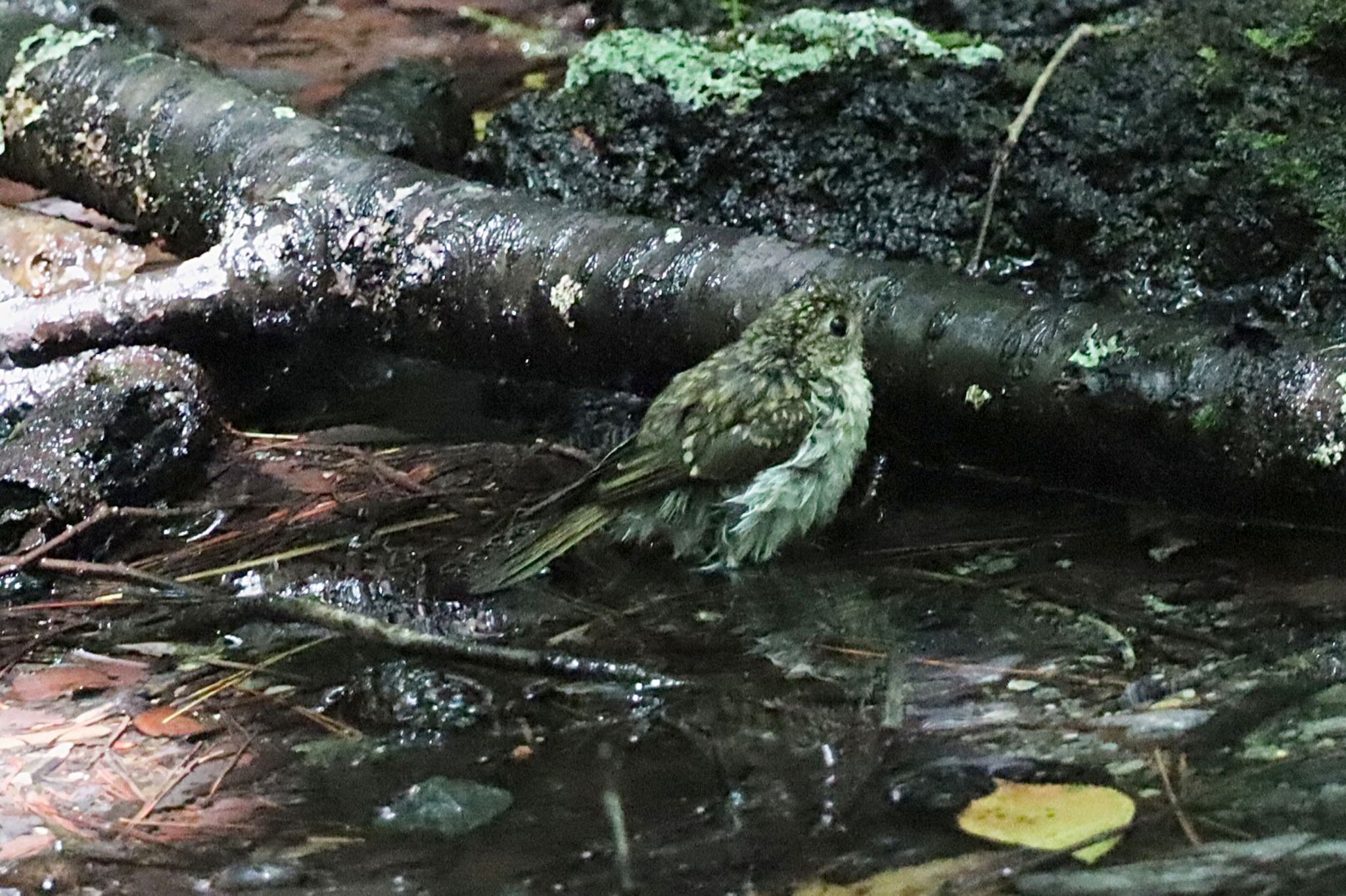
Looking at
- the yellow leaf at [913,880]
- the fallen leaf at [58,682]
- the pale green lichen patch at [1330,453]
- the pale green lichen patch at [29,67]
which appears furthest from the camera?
the pale green lichen patch at [29,67]

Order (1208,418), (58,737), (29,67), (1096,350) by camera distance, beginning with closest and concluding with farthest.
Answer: (58,737)
(1208,418)
(1096,350)
(29,67)

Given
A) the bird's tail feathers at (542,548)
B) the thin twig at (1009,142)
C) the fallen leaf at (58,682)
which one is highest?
the thin twig at (1009,142)

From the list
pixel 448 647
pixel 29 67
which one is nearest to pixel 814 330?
pixel 448 647

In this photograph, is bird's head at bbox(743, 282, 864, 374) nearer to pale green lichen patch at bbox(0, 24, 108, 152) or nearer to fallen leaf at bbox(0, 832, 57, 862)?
fallen leaf at bbox(0, 832, 57, 862)

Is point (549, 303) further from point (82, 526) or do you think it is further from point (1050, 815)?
point (1050, 815)

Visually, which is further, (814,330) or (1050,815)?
(814,330)

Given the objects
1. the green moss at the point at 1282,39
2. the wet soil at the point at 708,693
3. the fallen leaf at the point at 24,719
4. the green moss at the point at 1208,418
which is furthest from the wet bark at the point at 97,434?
the green moss at the point at 1282,39

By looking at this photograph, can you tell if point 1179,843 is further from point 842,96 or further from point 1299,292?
point 842,96

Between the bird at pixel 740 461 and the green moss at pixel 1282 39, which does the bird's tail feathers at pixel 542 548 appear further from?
the green moss at pixel 1282 39
